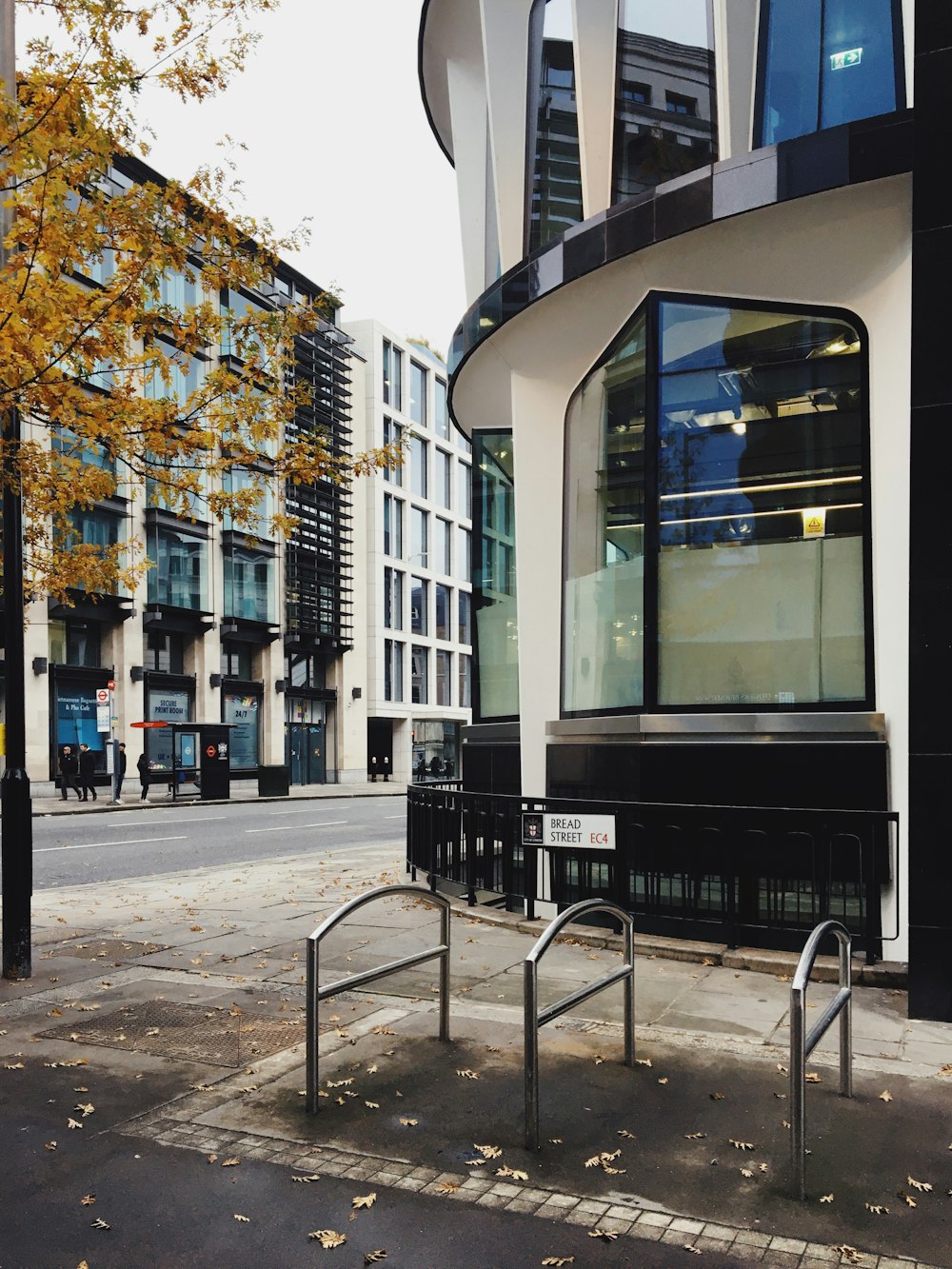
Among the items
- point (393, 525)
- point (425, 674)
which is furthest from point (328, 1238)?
point (425, 674)

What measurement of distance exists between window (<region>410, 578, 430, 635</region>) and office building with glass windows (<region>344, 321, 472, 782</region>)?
0.20 feet

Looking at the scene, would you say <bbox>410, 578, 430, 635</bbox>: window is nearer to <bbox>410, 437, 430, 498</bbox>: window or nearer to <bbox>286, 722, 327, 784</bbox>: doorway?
<bbox>410, 437, 430, 498</bbox>: window

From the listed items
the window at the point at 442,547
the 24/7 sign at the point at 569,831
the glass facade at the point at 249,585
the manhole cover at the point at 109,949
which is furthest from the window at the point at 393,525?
the 24/7 sign at the point at 569,831

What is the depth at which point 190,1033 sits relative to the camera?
6.66m

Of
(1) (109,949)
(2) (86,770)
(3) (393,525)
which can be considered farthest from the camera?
(3) (393,525)

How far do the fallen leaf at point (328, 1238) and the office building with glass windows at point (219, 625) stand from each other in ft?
91.2

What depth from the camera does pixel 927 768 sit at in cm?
686

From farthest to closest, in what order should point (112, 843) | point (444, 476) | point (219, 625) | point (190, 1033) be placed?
point (444, 476), point (219, 625), point (112, 843), point (190, 1033)

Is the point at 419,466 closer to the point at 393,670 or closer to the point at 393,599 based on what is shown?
the point at 393,599

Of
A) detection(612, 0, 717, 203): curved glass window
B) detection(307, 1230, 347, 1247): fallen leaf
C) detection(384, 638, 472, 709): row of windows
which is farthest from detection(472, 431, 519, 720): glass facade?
detection(384, 638, 472, 709): row of windows

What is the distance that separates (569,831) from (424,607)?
52.0m

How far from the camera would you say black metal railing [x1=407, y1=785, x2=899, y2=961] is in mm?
8258

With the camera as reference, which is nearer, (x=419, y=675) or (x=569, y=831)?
(x=569, y=831)

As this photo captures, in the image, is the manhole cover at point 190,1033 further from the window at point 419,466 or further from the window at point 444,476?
the window at point 444,476
